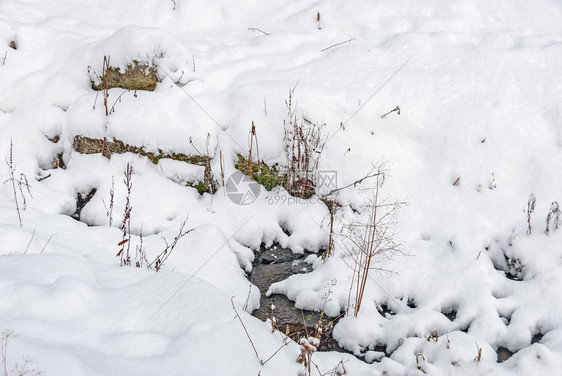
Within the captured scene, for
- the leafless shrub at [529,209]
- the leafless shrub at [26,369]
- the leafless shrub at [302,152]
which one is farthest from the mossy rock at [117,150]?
the leafless shrub at [529,209]

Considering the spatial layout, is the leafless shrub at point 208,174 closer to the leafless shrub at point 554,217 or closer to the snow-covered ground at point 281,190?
the snow-covered ground at point 281,190

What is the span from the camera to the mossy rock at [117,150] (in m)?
4.02

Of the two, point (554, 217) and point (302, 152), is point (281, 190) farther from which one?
point (554, 217)

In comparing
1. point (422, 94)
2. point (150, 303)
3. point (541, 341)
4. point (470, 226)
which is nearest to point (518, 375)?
point (541, 341)

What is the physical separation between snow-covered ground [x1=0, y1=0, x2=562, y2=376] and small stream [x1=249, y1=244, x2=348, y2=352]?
0.08 metres

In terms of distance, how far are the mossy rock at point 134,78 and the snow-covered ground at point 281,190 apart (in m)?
0.10

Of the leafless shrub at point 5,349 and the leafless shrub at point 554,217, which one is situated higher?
the leafless shrub at point 554,217

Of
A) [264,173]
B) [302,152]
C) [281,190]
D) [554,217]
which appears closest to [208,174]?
[264,173]

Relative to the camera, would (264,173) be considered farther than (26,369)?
Yes

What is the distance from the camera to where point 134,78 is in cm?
435

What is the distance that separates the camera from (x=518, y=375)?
242 cm

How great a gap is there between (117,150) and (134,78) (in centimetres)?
85

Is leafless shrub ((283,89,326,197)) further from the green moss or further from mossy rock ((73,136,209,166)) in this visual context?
mossy rock ((73,136,209,166))

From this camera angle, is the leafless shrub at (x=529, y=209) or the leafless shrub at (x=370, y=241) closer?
the leafless shrub at (x=370, y=241)
